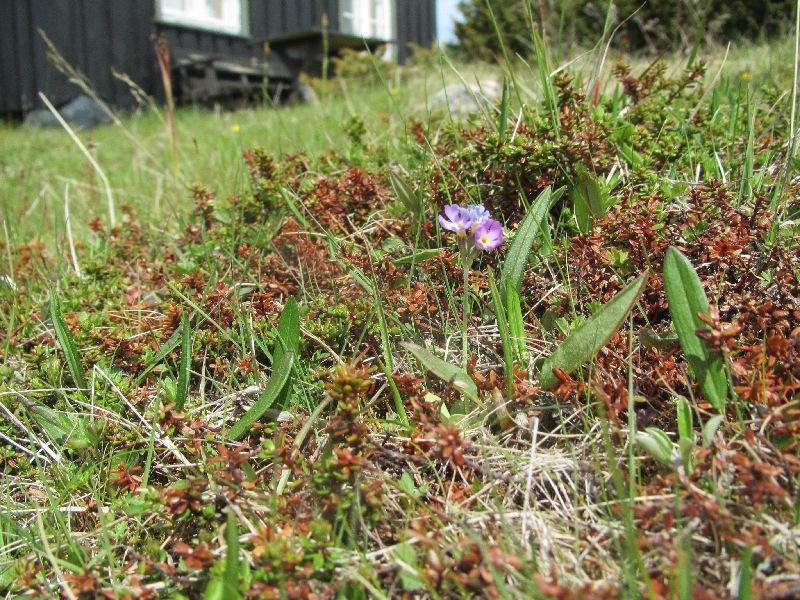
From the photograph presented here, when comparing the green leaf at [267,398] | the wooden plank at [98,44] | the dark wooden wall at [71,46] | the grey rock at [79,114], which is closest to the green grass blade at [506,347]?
the green leaf at [267,398]

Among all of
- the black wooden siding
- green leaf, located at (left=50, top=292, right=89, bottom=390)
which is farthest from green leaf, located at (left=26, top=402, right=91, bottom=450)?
the black wooden siding

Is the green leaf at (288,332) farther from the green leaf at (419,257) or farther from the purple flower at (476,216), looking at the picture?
the purple flower at (476,216)

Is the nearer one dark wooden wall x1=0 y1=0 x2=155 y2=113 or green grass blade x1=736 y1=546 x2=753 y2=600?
green grass blade x1=736 y1=546 x2=753 y2=600

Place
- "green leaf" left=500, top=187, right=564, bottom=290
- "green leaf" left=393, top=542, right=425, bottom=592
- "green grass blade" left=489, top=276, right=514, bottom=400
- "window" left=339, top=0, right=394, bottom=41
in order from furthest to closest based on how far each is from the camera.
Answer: "window" left=339, top=0, right=394, bottom=41
"green leaf" left=500, top=187, right=564, bottom=290
"green grass blade" left=489, top=276, right=514, bottom=400
"green leaf" left=393, top=542, right=425, bottom=592

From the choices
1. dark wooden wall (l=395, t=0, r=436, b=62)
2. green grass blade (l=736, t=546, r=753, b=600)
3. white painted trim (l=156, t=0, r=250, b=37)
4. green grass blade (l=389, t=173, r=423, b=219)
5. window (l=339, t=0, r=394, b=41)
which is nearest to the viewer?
green grass blade (l=736, t=546, r=753, b=600)

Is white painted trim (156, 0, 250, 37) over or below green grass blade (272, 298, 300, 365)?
over

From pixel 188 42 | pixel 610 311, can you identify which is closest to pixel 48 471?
pixel 610 311

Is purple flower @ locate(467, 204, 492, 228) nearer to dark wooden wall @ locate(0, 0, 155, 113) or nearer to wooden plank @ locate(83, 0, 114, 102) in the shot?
dark wooden wall @ locate(0, 0, 155, 113)

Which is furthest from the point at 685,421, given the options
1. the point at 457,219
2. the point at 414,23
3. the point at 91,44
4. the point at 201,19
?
the point at 414,23

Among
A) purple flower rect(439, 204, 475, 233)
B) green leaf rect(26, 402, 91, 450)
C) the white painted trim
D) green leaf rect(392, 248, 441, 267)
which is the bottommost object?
green leaf rect(26, 402, 91, 450)
